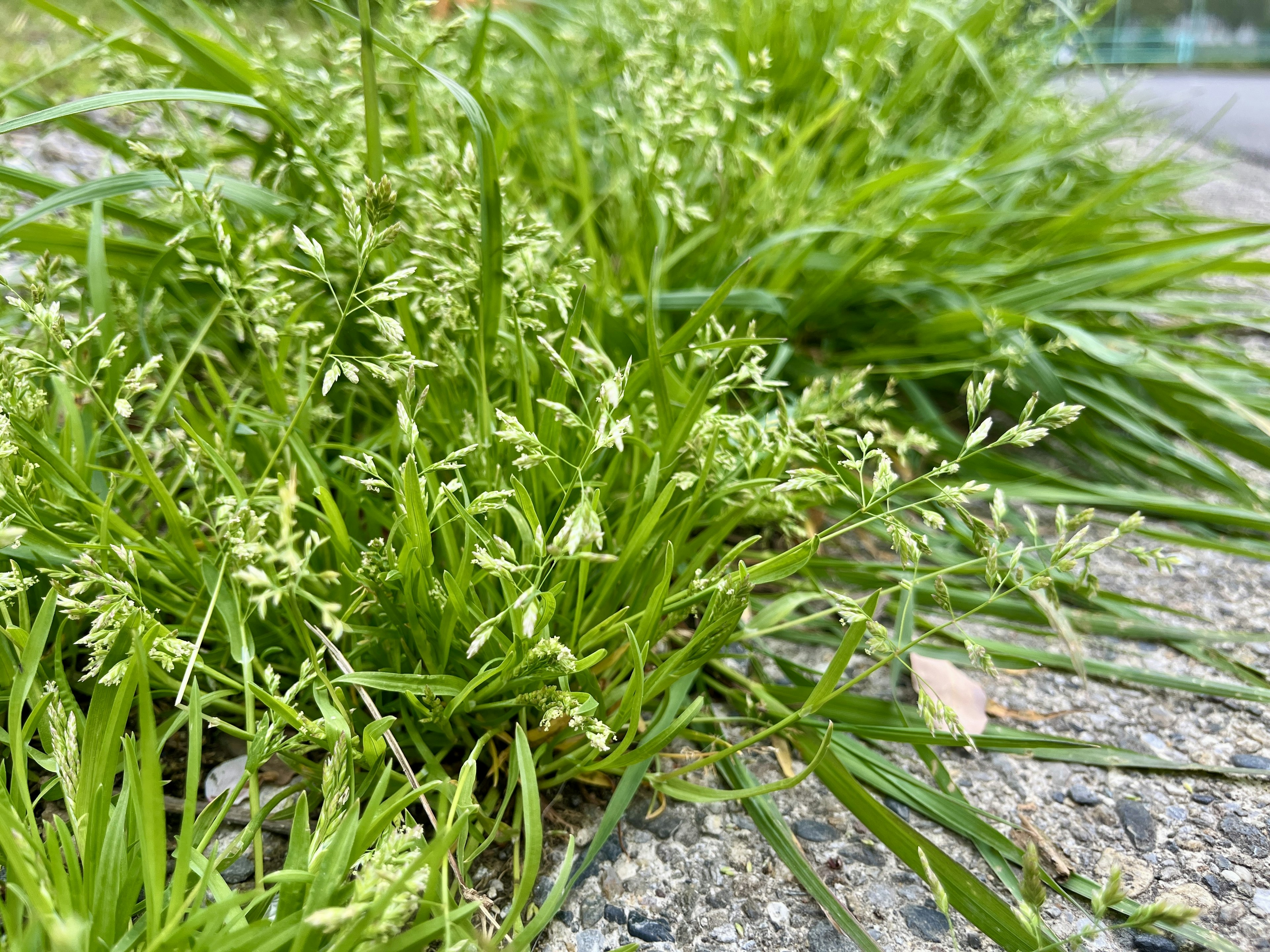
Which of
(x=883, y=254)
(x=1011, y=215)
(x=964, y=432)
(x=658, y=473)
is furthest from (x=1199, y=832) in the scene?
(x=1011, y=215)

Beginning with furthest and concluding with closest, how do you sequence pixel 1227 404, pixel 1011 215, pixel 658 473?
pixel 1011 215, pixel 1227 404, pixel 658 473

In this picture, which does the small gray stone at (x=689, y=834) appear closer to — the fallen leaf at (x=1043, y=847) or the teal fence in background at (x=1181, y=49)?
the fallen leaf at (x=1043, y=847)

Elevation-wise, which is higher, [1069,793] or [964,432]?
[964,432]

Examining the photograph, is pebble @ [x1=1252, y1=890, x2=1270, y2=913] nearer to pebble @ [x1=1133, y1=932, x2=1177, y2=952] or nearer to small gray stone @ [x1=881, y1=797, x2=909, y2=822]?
pebble @ [x1=1133, y1=932, x2=1177, y2=952]

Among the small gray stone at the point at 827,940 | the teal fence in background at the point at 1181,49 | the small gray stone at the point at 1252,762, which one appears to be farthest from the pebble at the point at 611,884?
the teal fence in background at the point at 1181,49

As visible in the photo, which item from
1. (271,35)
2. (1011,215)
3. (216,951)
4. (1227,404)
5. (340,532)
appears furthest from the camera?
(1011,215)

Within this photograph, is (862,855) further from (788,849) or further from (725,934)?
(725,934)

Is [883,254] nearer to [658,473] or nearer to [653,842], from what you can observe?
[658,473]
